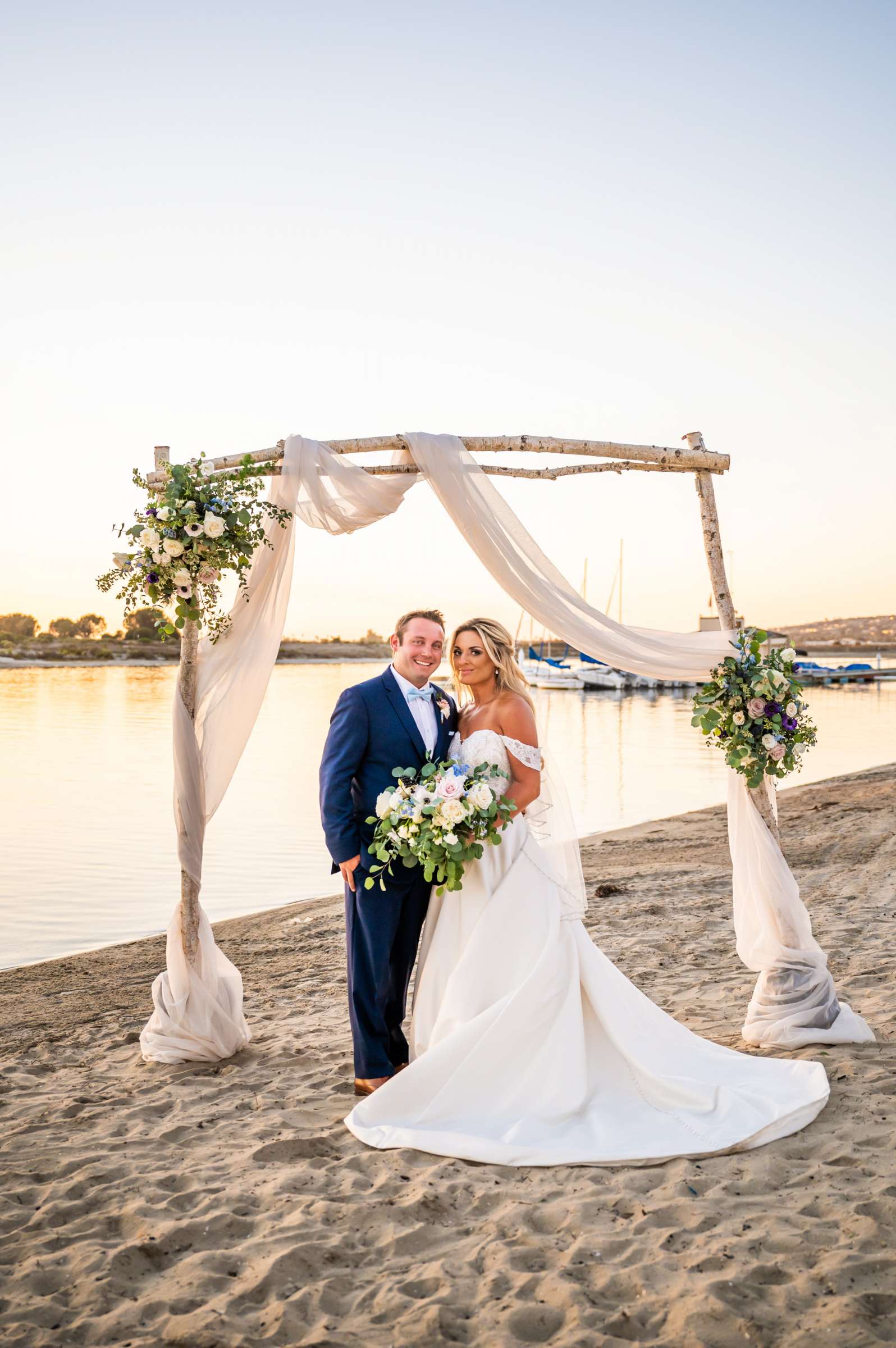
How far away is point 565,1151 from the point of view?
3457 mm

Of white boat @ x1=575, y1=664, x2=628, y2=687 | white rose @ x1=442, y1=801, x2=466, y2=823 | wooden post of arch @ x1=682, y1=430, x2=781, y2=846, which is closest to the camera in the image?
white rose @ x1=442, y1=801, x2=466, y2=823

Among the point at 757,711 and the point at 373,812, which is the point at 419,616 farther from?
the point at 757,711

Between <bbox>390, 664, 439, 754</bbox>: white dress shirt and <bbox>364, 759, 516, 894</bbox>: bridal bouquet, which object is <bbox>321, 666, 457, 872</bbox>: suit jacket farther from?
<bbox>364, 759, 516, 894</bbox>: bridal bouquet

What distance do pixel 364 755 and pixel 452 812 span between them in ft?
2.15

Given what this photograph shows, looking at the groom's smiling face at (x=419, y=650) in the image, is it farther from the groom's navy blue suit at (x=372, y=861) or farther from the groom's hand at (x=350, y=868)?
the groom's hand at (x=350, y=868)

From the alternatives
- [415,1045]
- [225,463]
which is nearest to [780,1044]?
[415,1045]

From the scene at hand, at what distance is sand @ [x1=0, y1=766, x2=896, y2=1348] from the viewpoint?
2.50 metres

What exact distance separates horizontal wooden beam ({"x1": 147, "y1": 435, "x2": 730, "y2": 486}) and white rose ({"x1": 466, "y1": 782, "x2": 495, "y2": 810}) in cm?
190

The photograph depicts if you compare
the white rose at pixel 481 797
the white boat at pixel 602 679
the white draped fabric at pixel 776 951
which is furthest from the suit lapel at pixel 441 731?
the white boat at pixel 602 679

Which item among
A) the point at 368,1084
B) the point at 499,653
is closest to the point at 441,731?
the point at 499,653

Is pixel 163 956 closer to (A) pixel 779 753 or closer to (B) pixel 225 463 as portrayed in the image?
(B) pixel 225 463

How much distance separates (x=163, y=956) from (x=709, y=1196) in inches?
205

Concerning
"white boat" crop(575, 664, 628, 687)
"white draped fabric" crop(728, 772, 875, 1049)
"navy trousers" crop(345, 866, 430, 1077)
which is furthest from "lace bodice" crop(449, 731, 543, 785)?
"white boat" crop(575, 664, 628, 687)

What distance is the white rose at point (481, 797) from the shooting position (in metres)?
3.82
